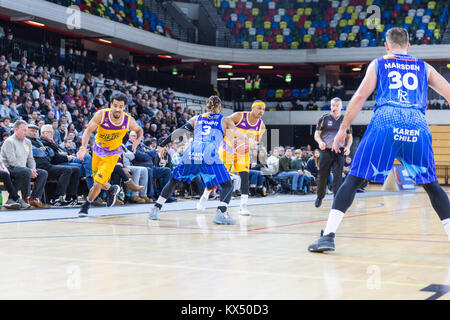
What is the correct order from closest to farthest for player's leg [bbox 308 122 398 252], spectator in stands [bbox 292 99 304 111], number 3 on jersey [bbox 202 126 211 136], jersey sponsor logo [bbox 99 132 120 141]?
1. player's leg [bbox 308 122 398 252]
2. number 3 on jersey [bbox 202 126 211 136]
3. jersey sponsor logo [bbox 99 132 120 141]
4. spectator in stands [bbox 292 99 304 111]

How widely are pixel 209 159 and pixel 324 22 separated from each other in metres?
28.3

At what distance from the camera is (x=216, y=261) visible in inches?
181

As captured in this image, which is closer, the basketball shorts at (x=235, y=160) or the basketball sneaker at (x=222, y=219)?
the basketball sneaker at (x=222, y=219)

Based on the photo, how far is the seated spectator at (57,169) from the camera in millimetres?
10539

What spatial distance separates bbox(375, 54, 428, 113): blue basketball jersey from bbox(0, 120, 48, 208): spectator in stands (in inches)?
264

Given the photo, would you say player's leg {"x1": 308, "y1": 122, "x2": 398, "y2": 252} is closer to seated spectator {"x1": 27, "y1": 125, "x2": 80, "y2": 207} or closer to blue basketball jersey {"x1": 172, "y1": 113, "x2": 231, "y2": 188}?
blue basketball jersey {"x1": 172, "y1": 113, "x2": 231, "y2": 188}

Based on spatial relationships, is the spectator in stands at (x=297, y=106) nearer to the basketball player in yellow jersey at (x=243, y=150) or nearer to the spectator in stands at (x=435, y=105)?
the spectator in stands at (x=435, y=105)

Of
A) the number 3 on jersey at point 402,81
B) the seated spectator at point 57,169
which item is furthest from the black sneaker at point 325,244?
the seated spectator at point 57,169

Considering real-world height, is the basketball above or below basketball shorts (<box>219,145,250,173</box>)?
above

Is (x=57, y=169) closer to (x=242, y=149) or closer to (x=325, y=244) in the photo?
(x=242, y=149)

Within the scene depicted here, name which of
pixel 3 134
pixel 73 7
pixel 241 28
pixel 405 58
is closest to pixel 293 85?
pixel 241 28

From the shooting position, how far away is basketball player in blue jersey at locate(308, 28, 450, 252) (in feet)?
16.0

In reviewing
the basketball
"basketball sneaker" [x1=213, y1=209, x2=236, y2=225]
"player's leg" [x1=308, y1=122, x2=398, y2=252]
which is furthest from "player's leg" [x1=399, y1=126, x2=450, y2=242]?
the basketball

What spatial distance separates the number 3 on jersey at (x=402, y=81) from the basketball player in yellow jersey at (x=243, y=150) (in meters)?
4.62
